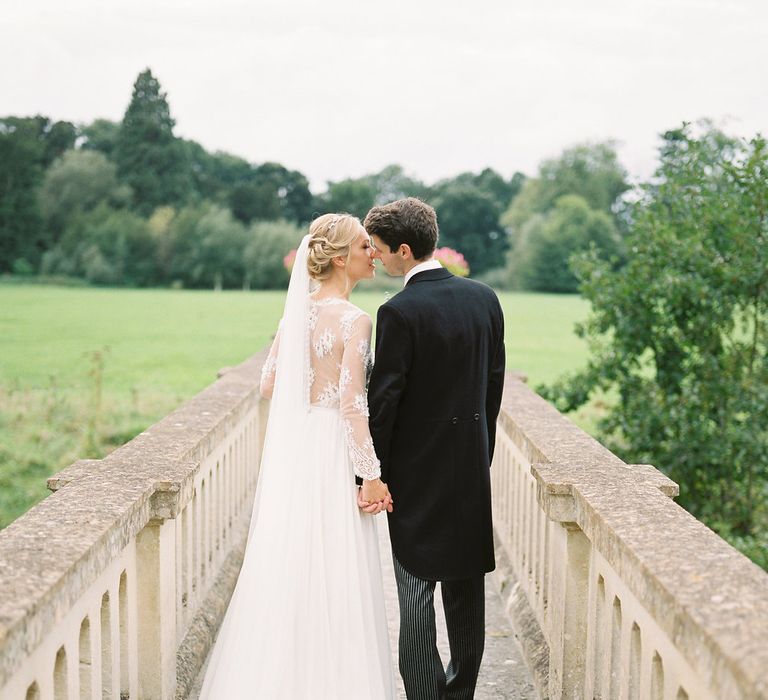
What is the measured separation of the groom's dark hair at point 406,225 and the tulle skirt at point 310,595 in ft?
2.28

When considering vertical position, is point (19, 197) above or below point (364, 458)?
above

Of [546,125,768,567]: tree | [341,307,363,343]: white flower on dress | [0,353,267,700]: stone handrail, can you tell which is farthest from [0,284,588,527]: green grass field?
[341,307,363,343]: white flower on dress

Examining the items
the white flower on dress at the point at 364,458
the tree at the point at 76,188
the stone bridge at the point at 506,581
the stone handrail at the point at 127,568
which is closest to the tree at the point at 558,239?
the tree at the point at 76,188

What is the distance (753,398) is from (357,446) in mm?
5813

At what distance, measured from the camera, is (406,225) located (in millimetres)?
3178

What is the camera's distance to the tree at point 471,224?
79.7 meters

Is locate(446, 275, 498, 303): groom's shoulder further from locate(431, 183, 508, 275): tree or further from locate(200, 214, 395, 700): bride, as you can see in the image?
Answer: locate(431, 183, 508, 275): tree

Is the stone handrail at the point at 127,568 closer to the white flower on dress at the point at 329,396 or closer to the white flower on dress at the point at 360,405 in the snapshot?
the white flower on dress at the point at 329,396

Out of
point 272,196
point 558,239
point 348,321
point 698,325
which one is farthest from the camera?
point 272,196

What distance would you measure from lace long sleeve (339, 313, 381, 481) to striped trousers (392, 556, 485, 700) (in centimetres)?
41

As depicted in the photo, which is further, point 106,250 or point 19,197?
point 106,250

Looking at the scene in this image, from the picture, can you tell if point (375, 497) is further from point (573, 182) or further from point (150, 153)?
point (573, 182)

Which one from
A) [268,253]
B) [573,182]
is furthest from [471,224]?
[268,253]

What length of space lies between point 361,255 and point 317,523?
1.01m
